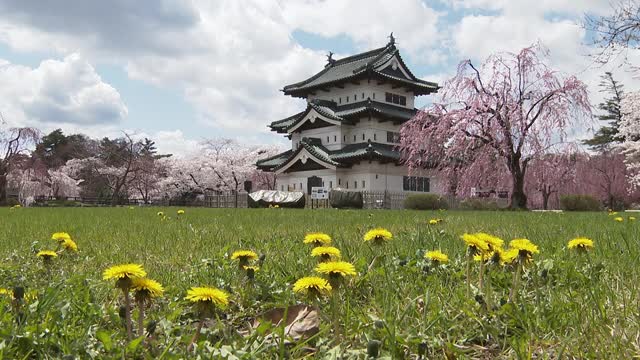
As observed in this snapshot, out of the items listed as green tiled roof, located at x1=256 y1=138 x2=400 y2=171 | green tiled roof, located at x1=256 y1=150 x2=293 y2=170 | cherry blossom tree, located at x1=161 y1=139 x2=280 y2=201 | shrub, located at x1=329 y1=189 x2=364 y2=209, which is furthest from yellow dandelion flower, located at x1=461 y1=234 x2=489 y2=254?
cherry blossom tree, located at x1=161 y1=139 x2=280 y2=201

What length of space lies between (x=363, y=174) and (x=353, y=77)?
22.5 feet

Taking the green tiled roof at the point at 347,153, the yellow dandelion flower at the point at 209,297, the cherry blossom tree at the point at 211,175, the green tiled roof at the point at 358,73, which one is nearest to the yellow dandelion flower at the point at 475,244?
the yellow dandelion flower at the point at 209,297

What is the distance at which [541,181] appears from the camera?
91.0 ft

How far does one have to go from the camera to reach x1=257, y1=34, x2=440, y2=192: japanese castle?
3297 cm

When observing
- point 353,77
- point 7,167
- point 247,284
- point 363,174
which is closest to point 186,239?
point 247,284

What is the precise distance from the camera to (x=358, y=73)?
3369 centimetres

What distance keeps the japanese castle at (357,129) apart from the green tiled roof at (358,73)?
0.07 m

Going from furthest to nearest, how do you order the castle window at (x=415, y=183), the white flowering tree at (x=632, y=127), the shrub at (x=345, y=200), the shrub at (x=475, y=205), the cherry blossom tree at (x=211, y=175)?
1. the cherry blossom tree at (x=211, y=175)
2. the white flowering tree at (x=632, y=127)
3. the castle window at (x=415, y=183)
4. the shrub at (x=345, y=200)
5. the shrub at (x=475, y=205)

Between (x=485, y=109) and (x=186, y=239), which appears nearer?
(x=186, y=239)

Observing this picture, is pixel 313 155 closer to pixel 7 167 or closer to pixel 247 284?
pixel 7 167

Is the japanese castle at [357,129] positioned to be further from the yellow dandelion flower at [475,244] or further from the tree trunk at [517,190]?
the yellow dandelion flower at [475,244]

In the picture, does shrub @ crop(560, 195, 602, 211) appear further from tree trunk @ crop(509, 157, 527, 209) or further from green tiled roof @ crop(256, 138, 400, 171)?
green tiled roof @ crop(256, 138, 400, 171)

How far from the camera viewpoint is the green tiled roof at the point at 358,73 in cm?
3442

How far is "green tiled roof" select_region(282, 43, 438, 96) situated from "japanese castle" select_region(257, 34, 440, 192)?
71 mm
